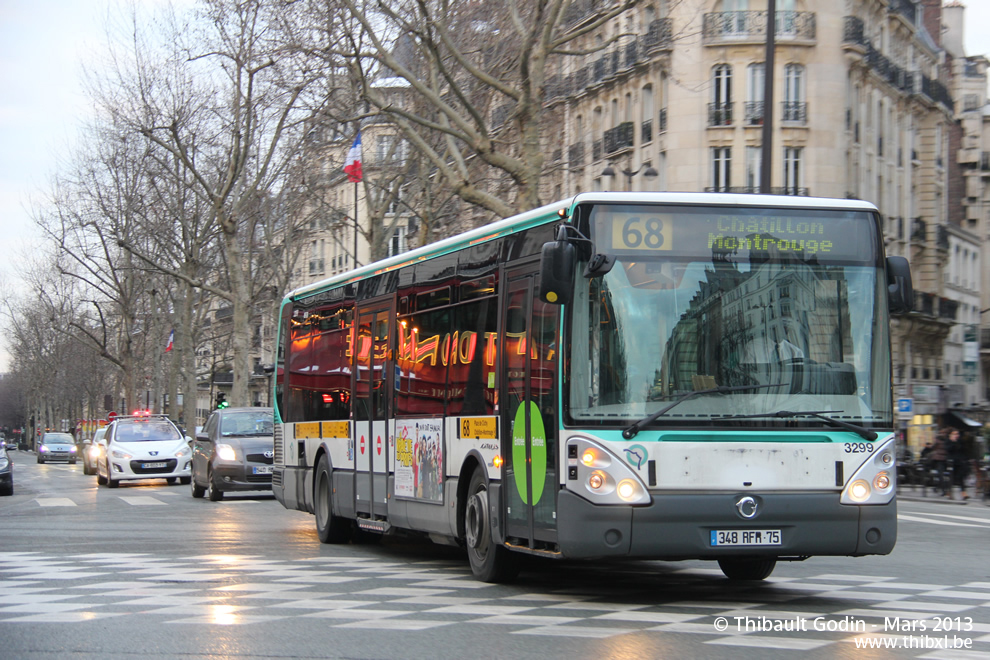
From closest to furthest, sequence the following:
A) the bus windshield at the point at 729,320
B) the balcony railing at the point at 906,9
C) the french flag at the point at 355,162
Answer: the bus windshield at the point at 729,320
the french flag at the point at 355,162
the balcony railing at the point at 906,9

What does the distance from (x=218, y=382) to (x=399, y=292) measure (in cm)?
11430

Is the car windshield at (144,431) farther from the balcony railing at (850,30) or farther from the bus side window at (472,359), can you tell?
the balcony railing at (850,30)

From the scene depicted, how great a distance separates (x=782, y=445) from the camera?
31.9 ft

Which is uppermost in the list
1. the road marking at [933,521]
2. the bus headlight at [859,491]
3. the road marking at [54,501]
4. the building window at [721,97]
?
the building window at [721,97]

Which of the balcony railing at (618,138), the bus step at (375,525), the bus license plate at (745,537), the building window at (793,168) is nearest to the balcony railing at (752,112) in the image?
the building window at (793,168)

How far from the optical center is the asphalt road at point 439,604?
7.90 metres

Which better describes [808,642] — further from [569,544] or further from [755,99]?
[755,99]

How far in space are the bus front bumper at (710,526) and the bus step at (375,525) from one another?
456 centimetres

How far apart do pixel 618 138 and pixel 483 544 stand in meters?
40.5

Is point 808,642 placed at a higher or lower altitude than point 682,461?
lower

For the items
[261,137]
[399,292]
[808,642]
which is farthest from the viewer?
[261,137]

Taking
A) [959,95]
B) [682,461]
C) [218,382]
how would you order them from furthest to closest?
[218,382] → [959,95] → [682,461]

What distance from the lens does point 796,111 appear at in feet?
154

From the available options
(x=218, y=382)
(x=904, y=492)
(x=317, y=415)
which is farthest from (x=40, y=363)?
(x=317, y=415)
